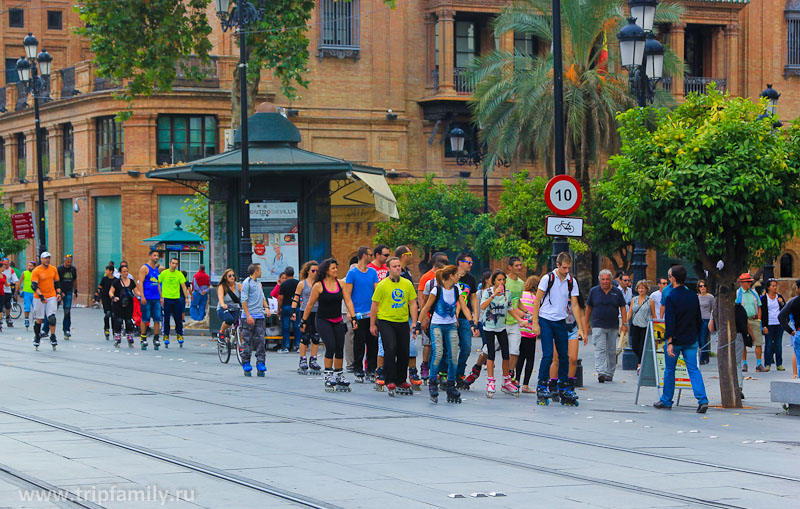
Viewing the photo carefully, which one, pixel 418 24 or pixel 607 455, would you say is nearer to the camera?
pixel 607 455

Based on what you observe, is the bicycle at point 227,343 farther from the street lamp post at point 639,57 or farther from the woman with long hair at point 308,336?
the street lamp post at point 639,57

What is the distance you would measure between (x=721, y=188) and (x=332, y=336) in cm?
549

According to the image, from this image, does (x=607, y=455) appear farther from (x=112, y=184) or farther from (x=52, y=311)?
(x=112, y=184)

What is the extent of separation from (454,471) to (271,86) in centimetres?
3682

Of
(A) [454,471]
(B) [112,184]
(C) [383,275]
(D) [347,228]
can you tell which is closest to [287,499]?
(A) [454,471]

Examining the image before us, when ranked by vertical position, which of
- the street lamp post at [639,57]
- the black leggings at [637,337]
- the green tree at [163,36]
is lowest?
the black leggings at [637,337]

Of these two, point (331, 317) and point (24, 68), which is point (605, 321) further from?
point (24, 68)

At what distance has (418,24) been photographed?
46.9 m

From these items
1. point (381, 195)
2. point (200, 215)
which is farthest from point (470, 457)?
point (200, 215)

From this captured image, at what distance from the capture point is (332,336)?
15.9 meters

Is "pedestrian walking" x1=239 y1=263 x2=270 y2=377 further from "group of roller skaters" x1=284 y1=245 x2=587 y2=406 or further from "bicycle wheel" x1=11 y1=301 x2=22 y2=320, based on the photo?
"bicycle wheel" x1=11 y1=301 x2=22 y2=320

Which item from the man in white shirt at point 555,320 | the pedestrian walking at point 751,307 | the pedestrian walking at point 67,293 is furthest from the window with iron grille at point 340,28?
the man in white shirt at point 555,320

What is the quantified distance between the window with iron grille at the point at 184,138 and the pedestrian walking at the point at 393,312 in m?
30.3

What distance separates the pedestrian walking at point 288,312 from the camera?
21.7 m
